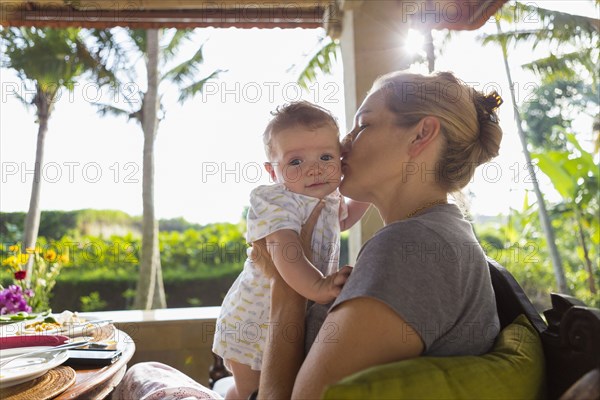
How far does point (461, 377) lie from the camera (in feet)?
2.94

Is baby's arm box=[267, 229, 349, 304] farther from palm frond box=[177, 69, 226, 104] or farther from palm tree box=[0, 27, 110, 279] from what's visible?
palm frond box=[177, 69, 226, 104]

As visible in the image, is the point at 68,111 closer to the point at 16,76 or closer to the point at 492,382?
the point at 16,76

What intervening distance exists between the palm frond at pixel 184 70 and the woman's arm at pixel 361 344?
10.5 metres

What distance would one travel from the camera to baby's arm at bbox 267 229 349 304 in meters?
1.21

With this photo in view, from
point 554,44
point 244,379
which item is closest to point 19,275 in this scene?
point 244,379

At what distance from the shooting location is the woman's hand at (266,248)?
141cm

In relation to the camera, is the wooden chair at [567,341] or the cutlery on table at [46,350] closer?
the wooden chair at [567,341]

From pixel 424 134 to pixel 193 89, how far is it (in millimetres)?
10062

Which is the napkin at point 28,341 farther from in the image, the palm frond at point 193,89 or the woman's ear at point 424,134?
the palm frond at point 193,89

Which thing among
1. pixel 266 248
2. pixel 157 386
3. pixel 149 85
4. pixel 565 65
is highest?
pixel 565 65

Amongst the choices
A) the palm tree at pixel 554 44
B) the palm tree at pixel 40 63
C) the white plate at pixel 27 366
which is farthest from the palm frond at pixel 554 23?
the white plate at pixel 27 366

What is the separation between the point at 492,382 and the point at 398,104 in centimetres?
69

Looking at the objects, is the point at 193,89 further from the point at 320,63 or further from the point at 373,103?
the point at 373,103

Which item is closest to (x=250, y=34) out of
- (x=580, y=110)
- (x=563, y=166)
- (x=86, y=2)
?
(x=563, y=166)
